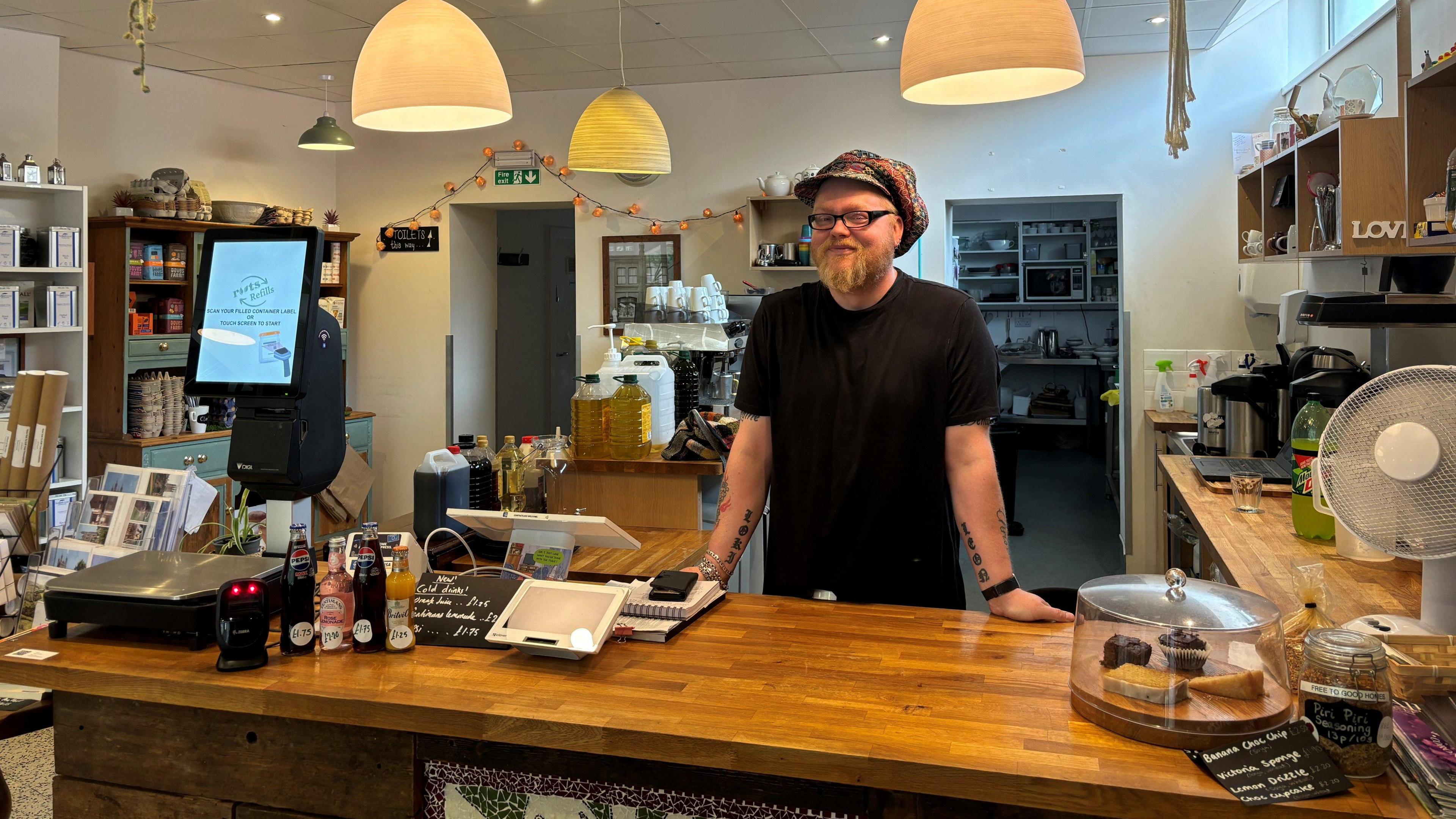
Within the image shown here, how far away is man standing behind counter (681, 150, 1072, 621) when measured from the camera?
2303 mm

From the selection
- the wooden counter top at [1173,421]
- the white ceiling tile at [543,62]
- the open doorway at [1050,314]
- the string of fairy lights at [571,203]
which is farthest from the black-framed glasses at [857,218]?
the open doorway at [1050,314]

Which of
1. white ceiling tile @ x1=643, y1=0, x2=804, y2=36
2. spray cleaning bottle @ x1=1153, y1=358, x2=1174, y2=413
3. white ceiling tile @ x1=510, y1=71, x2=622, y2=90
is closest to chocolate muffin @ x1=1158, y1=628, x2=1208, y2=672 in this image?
white ceiling tile @ x1=643, y1=0, x2=804, y2=36

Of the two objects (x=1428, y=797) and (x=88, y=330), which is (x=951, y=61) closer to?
(x=1428, y=797)

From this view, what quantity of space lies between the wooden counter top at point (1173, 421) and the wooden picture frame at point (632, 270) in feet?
10.1

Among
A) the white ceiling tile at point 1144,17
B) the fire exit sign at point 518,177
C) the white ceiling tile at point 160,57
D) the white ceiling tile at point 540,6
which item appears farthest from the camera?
the fire exit sign at point 518,177

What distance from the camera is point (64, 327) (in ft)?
16.9

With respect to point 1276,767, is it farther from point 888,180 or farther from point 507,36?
point 507,36

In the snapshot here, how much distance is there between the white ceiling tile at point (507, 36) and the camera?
5270 millimetres

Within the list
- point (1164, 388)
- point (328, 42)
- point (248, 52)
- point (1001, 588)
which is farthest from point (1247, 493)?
point (248, 52)

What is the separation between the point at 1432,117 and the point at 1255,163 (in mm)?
2733

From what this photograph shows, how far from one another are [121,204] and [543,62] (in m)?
2.53

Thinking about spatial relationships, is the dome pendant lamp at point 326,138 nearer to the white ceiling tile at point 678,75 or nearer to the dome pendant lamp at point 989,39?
the white ceiling tile at point 678,75

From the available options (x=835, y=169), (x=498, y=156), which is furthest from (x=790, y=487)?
(x=498, y=156)

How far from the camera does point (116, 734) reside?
179cm
